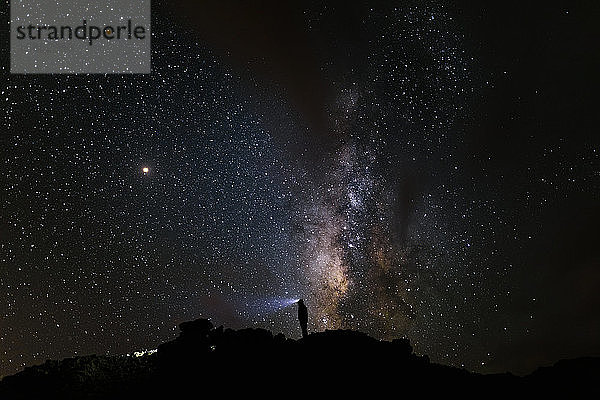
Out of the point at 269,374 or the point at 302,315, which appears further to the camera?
the point at 302,315

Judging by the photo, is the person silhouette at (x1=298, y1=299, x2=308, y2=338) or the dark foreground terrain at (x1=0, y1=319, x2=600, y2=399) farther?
the person silhouette at (x1=298, y1=299, x2=308, y2=338)

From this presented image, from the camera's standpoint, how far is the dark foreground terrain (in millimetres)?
20391

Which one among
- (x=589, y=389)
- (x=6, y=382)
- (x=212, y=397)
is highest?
(x=6, y=382)

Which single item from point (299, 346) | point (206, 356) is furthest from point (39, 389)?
point (299, 346)

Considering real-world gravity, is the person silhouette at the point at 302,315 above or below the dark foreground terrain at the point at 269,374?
above

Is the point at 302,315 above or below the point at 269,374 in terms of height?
above

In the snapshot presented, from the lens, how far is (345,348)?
25.5 m

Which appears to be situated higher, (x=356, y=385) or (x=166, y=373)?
(x=166, y=373)

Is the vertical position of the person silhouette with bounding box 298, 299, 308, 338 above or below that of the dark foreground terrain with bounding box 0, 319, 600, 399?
above

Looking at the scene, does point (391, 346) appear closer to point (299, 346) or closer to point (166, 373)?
point (299, 346)

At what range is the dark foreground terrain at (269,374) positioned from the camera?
2039 centimetres

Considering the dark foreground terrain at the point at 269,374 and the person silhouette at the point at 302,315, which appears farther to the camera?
the person silhouette at the point at 302,315

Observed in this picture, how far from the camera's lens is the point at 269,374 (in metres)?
22.0

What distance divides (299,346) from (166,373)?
7056mm
